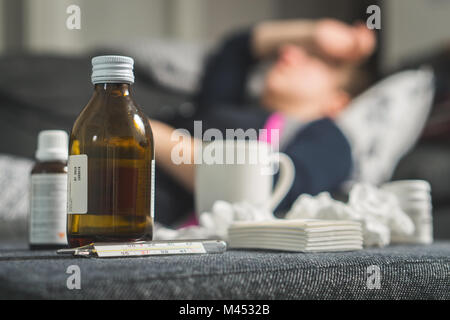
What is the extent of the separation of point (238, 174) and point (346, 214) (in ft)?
0.59

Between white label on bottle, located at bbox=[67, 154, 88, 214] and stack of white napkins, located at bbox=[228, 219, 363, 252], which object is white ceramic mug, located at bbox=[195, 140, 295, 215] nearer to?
stack of white napkins, located at bbox=[228, 219, 363, 252]

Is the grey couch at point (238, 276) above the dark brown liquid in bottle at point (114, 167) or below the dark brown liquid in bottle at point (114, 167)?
below

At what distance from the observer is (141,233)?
21.3 inches

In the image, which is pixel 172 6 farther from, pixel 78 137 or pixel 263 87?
pixel 78 137

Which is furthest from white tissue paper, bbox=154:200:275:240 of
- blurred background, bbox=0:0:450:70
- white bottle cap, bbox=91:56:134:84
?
blurred background, bbox=0:0:450:70

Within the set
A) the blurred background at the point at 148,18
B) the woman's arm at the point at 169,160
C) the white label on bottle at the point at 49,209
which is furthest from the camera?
the blurred background at the point at 148,18

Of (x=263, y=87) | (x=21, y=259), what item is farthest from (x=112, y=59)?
(x=263, y=87)

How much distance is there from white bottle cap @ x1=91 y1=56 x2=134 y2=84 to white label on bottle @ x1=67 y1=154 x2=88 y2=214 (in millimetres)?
75

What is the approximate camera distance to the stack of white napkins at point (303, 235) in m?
0.56

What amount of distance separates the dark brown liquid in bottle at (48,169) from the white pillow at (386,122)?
838 mm

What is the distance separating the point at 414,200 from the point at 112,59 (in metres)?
0.43

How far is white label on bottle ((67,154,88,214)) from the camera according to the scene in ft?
1.71

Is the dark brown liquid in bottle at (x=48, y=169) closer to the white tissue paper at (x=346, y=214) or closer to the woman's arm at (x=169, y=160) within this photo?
the white tissue paper at (x=346, y=214)

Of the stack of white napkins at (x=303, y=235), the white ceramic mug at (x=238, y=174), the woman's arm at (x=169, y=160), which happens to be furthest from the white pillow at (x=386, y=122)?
the stack of white napkins at (x=303, y=235)
